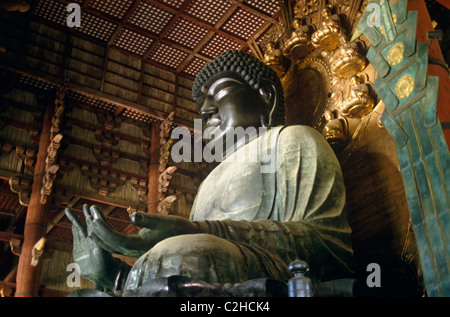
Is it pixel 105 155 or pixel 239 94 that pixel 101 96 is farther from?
pixel 239 94

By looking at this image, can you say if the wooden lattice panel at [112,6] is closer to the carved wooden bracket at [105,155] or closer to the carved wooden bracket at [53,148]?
the carved wooden bracket at [53,148]

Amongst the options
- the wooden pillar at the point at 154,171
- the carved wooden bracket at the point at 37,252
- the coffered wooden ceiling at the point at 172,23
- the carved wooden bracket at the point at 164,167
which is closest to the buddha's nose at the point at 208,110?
the coffered wooden ceiling at the point at 172,23

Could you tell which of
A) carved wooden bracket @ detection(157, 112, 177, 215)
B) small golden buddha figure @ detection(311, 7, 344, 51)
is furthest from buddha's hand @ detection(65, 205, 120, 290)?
carved wooden bracket @ detection(157, 112, 177, 215)

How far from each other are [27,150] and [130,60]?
1.97 metres

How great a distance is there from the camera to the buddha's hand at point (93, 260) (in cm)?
209

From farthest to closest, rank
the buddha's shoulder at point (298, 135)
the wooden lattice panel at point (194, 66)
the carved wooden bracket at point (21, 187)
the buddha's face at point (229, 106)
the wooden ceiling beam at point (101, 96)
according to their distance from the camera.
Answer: the wooden lattice panel at point (194, 66) < the wooden ceiling beam at point (101, 96) < the carved wooden bracket at point (21, 187) < the buddha's face at point (229, 106) < the buddha's shoulder at point (298, 135)

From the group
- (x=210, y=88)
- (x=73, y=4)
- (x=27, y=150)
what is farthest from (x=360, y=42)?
(x=27, y=150)

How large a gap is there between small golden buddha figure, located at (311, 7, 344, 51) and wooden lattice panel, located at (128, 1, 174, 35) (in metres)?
3.39

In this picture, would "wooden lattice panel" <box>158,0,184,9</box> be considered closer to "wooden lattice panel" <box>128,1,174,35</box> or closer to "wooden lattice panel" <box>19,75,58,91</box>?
"wooden lattice panel" <box>128,1,174,35</box>

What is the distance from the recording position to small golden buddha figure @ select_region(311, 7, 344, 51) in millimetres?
3158

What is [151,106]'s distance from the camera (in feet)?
24.0

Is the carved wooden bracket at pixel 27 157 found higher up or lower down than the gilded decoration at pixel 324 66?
higher up

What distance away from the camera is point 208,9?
20.3ft
